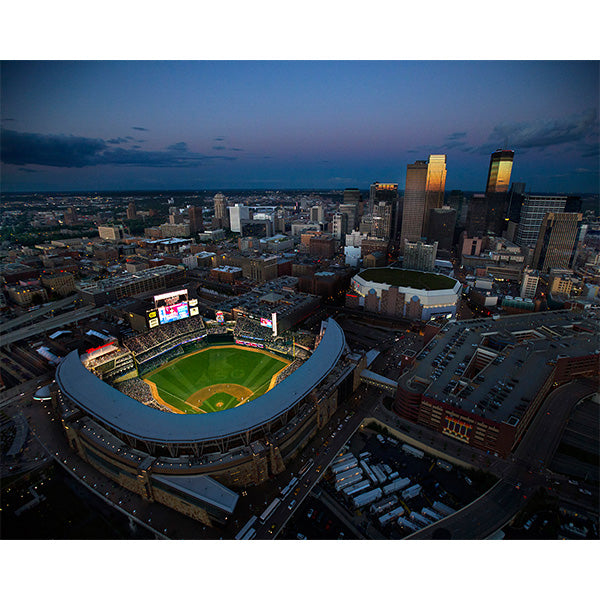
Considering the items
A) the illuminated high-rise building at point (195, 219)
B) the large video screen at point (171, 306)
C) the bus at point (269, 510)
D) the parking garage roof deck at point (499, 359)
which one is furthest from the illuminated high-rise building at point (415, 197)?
the bus at point (269, 510)

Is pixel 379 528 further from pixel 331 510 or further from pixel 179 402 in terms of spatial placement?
pixel 179 402

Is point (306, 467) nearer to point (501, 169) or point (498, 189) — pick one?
point (498, 189)

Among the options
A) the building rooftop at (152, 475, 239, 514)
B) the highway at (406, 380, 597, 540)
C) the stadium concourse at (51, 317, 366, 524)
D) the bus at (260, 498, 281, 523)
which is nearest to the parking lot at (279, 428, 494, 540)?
the highway at (406, 380, 597, 540)

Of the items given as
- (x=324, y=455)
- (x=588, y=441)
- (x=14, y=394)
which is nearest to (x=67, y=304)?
(x=14, y=394)

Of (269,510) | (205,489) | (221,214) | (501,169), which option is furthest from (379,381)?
(221,214)

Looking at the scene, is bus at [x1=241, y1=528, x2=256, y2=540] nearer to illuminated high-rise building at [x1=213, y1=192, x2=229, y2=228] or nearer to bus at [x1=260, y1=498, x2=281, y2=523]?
bus at [x1=260, y1=498, x2=281, y2=523]

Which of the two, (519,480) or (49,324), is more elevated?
(49,324)
